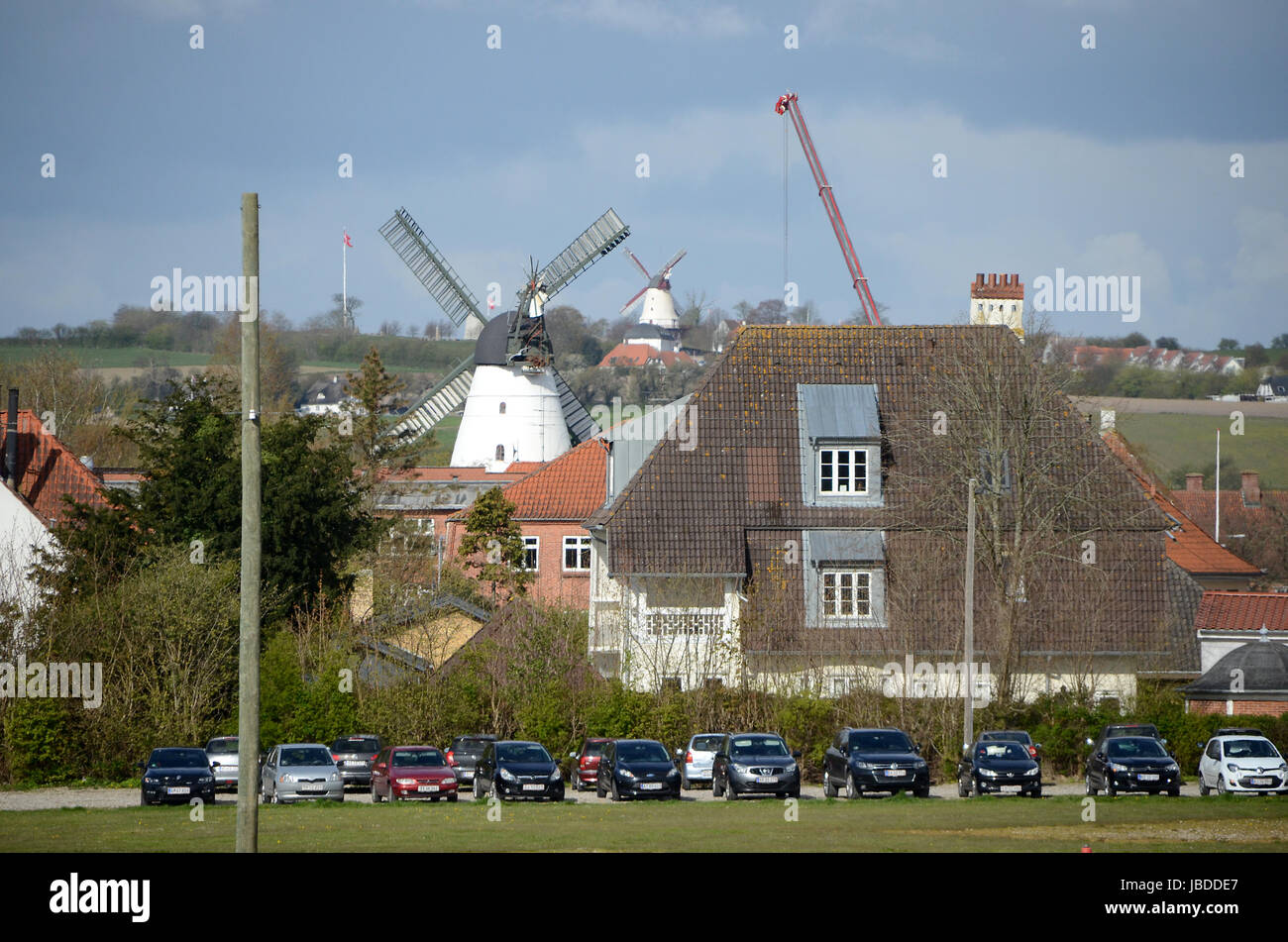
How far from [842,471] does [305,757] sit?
18736mm

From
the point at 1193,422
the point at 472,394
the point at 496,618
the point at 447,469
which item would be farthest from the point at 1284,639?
the point at 1193,422

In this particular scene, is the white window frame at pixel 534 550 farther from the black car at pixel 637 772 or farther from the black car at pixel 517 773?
the black car at pixel 637 772

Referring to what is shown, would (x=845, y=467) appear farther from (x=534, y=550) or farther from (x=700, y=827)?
(x=534, y=550)

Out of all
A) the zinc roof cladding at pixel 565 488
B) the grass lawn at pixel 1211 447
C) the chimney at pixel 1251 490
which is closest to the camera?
the zinc roof cladding at pixel 565 488

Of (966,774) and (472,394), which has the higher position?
(472,394)

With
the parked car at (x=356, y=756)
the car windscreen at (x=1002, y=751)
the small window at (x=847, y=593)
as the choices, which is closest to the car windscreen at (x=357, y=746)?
the parked car at (x=356, y=756)

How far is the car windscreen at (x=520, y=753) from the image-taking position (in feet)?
106

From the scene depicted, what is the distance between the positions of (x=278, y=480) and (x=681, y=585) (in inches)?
546

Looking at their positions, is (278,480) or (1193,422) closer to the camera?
(278,480)

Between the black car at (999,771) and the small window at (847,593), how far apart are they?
429 inches

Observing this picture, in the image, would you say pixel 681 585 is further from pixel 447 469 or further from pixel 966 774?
pixel 447 469

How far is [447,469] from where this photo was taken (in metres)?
105

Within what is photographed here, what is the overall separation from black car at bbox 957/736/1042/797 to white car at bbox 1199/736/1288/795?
4047mm

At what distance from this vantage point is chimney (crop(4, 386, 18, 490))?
56.8 metres
